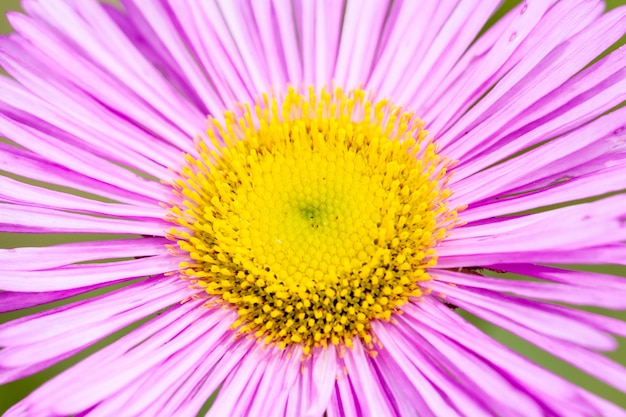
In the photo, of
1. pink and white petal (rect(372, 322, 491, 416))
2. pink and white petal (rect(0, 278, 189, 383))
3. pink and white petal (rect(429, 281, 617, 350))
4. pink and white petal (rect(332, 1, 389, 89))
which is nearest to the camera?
pink and white petal (rect(429, 281, 617, 350))

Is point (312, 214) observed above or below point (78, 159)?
below

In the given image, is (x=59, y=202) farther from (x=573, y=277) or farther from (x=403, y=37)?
(x=573, y=277)

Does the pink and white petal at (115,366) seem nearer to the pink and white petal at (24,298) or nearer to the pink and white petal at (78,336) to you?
the pink and white petal at (78,336)

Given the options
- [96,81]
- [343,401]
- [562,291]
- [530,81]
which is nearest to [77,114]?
[96,81]

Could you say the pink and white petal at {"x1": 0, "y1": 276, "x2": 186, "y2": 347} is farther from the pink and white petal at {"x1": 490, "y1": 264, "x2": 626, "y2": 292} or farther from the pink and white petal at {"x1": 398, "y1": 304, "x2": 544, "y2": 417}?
the pink and white petal at {"x1": 490, "y1": 264, "x2": 626, "y2": 292}

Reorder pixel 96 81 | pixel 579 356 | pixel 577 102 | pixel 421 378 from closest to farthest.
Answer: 1. pixel 579 356
2. pixel 421 378
3. pixel 577 102
4. pixel 96 81

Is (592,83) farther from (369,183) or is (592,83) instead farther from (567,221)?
(369,183)

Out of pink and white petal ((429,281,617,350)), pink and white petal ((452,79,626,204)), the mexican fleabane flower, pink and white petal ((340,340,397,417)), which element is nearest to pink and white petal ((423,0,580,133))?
the mexican fleabane flower
